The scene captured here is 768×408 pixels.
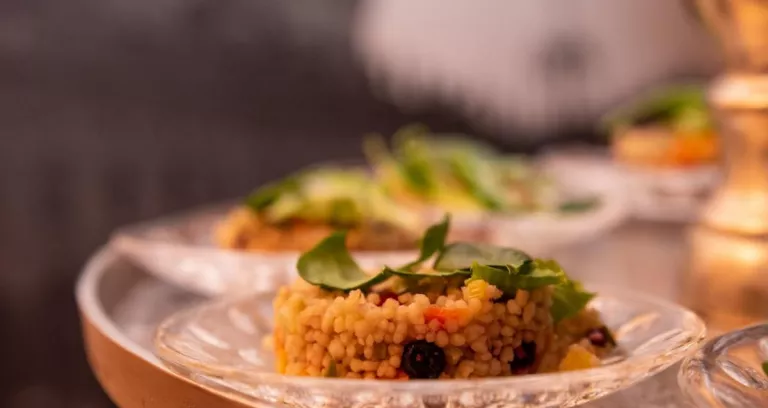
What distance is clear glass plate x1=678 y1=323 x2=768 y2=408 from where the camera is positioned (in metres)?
0.56

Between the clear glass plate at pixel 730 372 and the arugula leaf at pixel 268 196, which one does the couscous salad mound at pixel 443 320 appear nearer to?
the clear glass plate at pixel 730 372

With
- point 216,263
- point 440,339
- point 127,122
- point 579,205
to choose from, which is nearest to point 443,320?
point 440,339

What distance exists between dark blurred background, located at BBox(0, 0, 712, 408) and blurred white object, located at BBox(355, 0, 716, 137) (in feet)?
2.67

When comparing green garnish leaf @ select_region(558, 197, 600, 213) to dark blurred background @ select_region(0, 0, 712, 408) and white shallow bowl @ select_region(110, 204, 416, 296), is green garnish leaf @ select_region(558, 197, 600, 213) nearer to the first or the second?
white shallow bowl @ select_region(110, 204, 416, 296)

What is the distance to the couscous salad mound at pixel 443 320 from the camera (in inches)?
23.9

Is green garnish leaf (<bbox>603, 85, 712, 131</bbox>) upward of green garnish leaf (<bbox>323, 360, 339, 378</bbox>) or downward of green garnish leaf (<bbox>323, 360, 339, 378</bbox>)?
downward

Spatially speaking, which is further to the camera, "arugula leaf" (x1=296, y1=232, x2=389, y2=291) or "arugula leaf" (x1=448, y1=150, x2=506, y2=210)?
"arugula leaf" (x1=448, y1=150, x2=506, y2=210)

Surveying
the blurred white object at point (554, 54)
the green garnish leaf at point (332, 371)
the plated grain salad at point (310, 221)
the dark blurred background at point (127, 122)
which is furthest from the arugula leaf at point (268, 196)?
the blurred white object at point (554, 54)

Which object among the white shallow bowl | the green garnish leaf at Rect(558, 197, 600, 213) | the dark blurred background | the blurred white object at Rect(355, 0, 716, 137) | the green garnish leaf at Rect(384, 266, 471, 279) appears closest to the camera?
the green garnish leaf at Rect(384, 266, 471, 279)

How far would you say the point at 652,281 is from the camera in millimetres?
1111

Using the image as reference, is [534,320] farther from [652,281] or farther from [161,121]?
[161,121]

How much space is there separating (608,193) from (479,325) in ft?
3.13

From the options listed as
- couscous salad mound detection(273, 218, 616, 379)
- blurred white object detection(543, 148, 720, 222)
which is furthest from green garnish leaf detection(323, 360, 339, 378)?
blurred white object detection(543, 148, 720, 222)

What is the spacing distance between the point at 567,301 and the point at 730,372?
0.44ft
